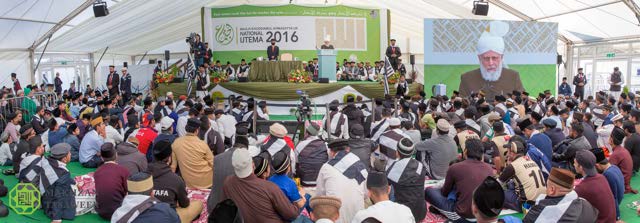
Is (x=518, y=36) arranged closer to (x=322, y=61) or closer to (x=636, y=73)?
(x=322, y=61)

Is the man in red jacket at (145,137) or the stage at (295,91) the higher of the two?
the stage at (295,91)

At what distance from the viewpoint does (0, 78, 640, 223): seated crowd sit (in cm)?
322

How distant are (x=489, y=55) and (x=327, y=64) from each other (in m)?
4.74

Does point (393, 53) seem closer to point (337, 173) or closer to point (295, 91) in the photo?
point (295, 91)

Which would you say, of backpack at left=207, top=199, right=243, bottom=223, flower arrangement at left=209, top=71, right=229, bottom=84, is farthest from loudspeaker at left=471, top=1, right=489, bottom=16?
backpack at left=207, top=199, right=243, bottom=223

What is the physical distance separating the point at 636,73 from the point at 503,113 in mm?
12526

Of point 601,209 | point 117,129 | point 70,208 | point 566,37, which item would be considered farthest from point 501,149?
point 566,37

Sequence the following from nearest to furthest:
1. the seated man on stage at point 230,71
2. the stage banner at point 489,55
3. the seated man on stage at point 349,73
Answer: the stage banner at point 489,55 < the seated man on stage at point 349,73 < the seated man on stage at point 230,71

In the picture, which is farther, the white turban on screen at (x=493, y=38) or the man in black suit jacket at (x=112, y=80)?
the man in black suit jacket at (x=112, y=80)

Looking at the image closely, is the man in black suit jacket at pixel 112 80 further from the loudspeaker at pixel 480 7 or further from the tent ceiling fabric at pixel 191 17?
the loudspeaker at pixel 480 7

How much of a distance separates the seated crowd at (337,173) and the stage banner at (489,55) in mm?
5639

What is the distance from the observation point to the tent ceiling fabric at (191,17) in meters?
14.4

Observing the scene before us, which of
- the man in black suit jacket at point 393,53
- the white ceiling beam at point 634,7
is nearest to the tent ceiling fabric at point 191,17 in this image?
the white ceiling beam at point 634,7

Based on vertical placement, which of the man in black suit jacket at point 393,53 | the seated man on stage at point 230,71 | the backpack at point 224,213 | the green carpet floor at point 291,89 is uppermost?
the man in black suit jacket at point 393,53
